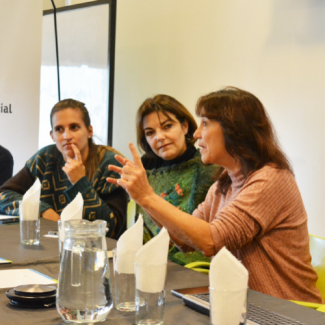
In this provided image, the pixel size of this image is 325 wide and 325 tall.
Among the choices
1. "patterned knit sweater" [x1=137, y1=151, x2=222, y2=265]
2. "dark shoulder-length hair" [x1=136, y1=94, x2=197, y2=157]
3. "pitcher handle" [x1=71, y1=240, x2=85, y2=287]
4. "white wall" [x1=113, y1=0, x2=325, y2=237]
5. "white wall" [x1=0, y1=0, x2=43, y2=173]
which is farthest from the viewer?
"white wall" [x1=0, y1=0, x2=43, y2=173]

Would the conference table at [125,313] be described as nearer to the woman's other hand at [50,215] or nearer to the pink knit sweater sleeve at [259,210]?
the pink knit sweater sleeve at [259,210]

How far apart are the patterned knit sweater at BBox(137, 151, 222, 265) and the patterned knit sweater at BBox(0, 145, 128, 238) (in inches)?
6.2

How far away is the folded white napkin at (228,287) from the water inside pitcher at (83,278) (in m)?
0.23

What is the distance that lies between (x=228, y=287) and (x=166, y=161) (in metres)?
1.77

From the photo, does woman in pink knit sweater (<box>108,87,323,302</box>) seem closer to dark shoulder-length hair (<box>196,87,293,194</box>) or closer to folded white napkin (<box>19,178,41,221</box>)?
dark shoulder-length hair (<box>196,87,293,194</box>)

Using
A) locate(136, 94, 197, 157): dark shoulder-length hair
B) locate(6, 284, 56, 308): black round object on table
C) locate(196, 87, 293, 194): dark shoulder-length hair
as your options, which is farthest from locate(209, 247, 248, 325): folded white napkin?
locate(136, 94, 197, 157): dark shoulder-length hair

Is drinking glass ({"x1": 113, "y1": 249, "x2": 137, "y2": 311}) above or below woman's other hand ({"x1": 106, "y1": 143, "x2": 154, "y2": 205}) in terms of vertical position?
below

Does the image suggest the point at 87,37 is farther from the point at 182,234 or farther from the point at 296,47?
the point at 182,234

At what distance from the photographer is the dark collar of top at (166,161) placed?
8.11 feet

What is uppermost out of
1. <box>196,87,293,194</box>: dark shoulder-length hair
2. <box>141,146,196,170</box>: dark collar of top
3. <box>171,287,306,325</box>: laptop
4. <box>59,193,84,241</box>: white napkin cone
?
<box>196,87,293,194</box>: dark shoulder-length hair

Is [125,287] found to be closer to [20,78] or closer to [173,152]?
[173,152]

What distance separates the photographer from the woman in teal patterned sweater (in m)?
2.30

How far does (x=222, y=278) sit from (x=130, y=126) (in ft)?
11.8

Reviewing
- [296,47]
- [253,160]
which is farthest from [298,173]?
[253,160]
